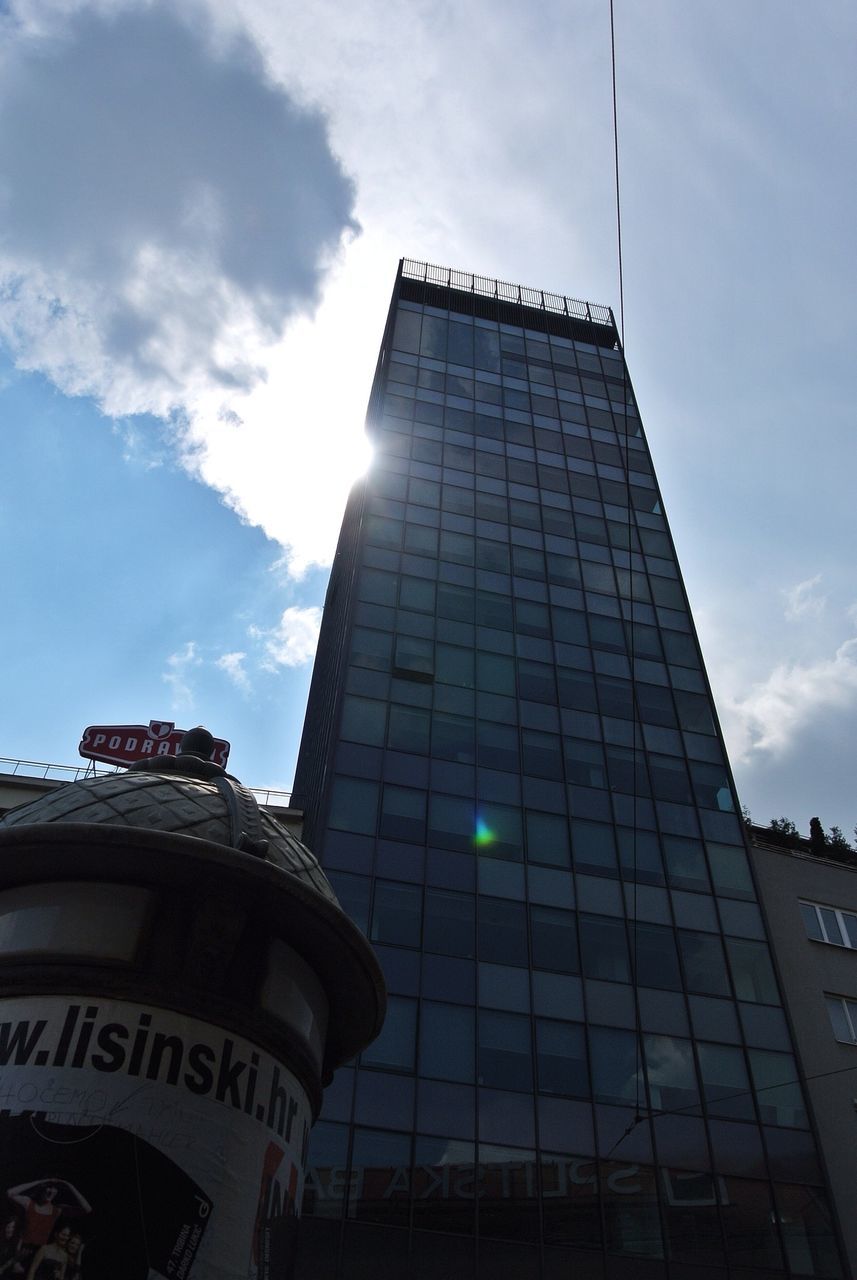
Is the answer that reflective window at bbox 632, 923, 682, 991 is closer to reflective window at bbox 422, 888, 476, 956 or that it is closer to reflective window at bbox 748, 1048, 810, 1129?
reflective window at bbox 748, 1048, 810, 1129

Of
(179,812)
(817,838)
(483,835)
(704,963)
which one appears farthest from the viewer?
(817,838)

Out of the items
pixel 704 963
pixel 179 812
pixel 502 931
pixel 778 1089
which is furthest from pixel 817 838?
pixel 179 812

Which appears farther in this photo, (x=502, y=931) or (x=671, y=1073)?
(x=502, y=931)

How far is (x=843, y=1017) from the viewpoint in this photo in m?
27.9

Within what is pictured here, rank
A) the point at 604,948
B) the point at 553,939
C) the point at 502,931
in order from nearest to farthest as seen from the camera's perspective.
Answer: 1. the point at 502,931
2. the point at 553,939
3. the point at 604,948

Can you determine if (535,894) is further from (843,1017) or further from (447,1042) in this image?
(843,1017)

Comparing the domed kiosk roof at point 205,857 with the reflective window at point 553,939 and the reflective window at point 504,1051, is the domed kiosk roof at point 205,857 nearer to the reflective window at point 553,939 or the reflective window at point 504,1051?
the reflective window at point 504,1051

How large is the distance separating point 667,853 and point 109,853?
2528 centimetres

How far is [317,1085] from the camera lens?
857 cm

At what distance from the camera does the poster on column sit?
6238mm

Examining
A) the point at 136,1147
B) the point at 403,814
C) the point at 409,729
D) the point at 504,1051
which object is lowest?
the point at 136,1147

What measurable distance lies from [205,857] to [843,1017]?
26103 millimetres

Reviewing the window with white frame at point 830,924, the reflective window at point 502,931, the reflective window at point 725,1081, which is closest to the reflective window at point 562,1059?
the reflective window at point 502,931

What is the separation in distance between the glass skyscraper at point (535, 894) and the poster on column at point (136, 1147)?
48.4ft
